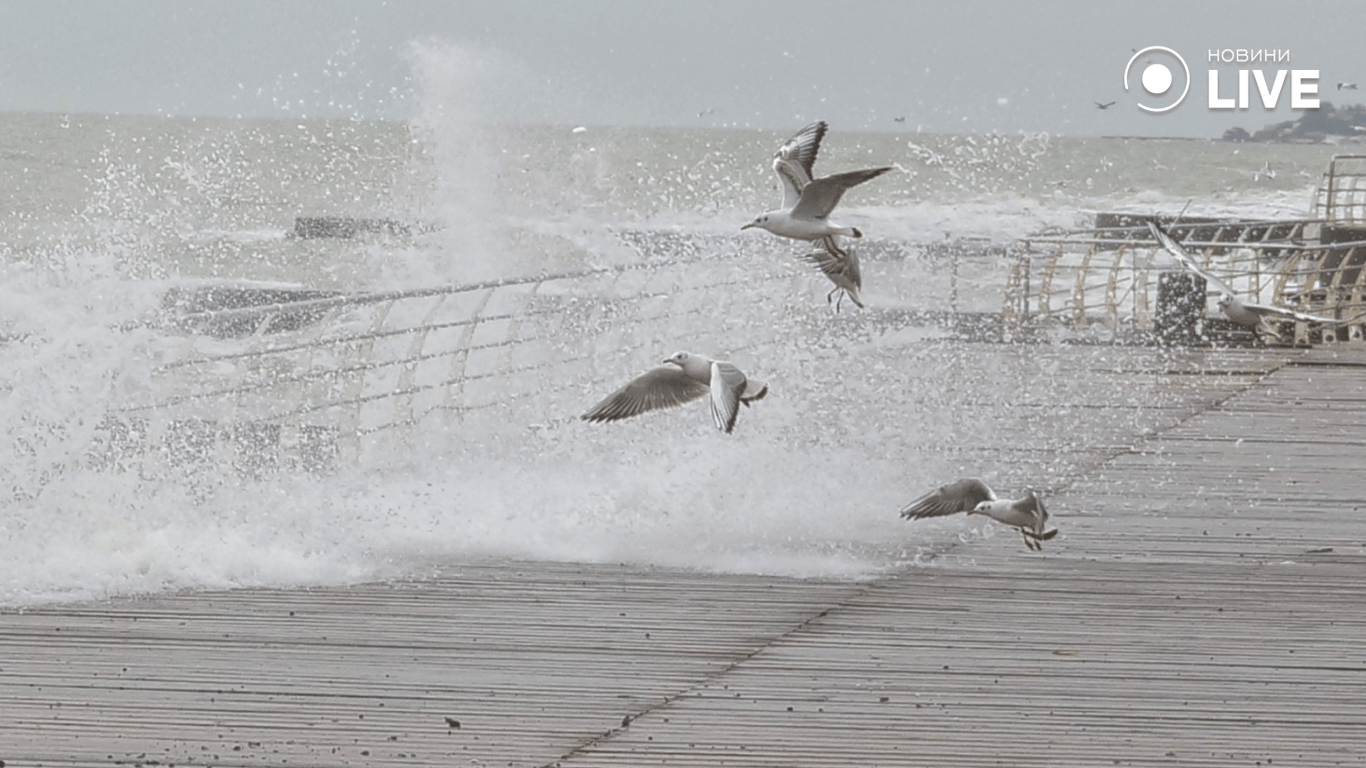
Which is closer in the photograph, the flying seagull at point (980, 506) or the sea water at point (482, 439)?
the flying seagull at point (980, 506)

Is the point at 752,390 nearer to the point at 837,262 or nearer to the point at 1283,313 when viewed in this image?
the point at 837,262

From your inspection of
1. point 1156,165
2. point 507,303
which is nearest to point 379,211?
point 507,303

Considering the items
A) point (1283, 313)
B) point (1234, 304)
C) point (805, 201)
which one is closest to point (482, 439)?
point (1234, 304)

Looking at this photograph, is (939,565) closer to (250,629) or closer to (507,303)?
(250,629)

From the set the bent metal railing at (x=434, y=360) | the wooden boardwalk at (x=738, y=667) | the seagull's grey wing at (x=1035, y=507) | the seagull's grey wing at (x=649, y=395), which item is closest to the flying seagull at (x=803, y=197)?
the seagull's grey wing at (x=649, y=395)

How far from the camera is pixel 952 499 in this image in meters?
4.12

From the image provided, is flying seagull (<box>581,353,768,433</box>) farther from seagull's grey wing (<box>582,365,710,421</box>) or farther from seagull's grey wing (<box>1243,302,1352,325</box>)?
seagull's grey wing (<box>1243,302,1352,325</box>)

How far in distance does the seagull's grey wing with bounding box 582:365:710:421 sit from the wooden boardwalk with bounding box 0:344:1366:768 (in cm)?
54

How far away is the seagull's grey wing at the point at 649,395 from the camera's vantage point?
4.30m

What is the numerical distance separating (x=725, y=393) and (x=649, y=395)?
0.67 metres

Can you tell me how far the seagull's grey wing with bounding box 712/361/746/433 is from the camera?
3543mm

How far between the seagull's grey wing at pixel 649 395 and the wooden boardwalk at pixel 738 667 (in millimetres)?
543

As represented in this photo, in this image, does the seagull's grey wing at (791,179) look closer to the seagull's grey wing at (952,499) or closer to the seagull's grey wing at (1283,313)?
the seagull's grey wing at (952,499)

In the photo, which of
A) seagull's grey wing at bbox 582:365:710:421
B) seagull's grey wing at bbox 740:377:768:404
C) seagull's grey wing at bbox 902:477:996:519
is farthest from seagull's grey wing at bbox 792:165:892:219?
seagull's grey wing at bbox 902:477:996:519
